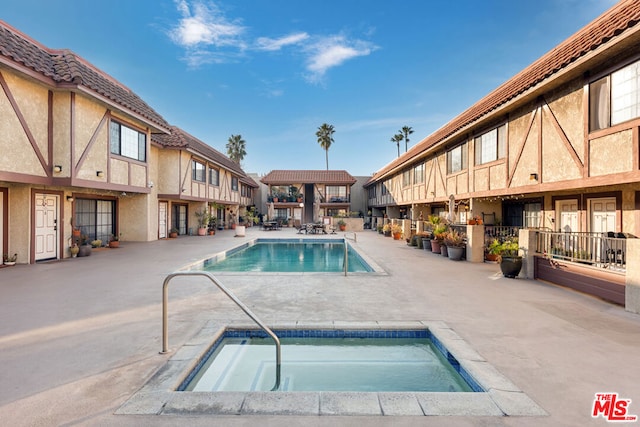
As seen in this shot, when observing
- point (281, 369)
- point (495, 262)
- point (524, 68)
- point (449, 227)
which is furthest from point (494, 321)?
point (524, 68)

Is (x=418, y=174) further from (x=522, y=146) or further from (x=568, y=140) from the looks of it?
(x=568, y=140)

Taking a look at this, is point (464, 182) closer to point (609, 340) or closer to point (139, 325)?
point (609, 340)

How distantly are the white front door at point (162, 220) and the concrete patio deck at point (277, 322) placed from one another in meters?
10.1

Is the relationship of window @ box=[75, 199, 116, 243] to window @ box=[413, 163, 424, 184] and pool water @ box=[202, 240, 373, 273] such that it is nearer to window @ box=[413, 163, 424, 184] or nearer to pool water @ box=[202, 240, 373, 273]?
pool water @ box=[202, 240, 373, 273]

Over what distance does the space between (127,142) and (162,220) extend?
25.8 feet

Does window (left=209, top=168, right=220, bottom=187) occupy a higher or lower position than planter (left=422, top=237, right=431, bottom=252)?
higher

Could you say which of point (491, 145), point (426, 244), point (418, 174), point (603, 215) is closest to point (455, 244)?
point (426, 244)

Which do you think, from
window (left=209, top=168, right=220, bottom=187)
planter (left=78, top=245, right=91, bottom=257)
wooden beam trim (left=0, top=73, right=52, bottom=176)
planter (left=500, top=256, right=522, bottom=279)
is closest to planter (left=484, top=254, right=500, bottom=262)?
planter (left=500, top=256, right=522, bottom=279)

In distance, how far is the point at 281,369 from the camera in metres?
4.26

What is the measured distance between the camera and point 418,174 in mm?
20609

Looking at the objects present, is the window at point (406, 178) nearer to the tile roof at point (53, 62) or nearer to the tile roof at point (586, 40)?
the tile roof at point (586, 40)

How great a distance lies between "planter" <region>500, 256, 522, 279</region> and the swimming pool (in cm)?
404

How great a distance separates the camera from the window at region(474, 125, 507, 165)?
11641mm

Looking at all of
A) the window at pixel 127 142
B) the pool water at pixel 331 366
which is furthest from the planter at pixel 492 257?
the window at pixel 127 142
